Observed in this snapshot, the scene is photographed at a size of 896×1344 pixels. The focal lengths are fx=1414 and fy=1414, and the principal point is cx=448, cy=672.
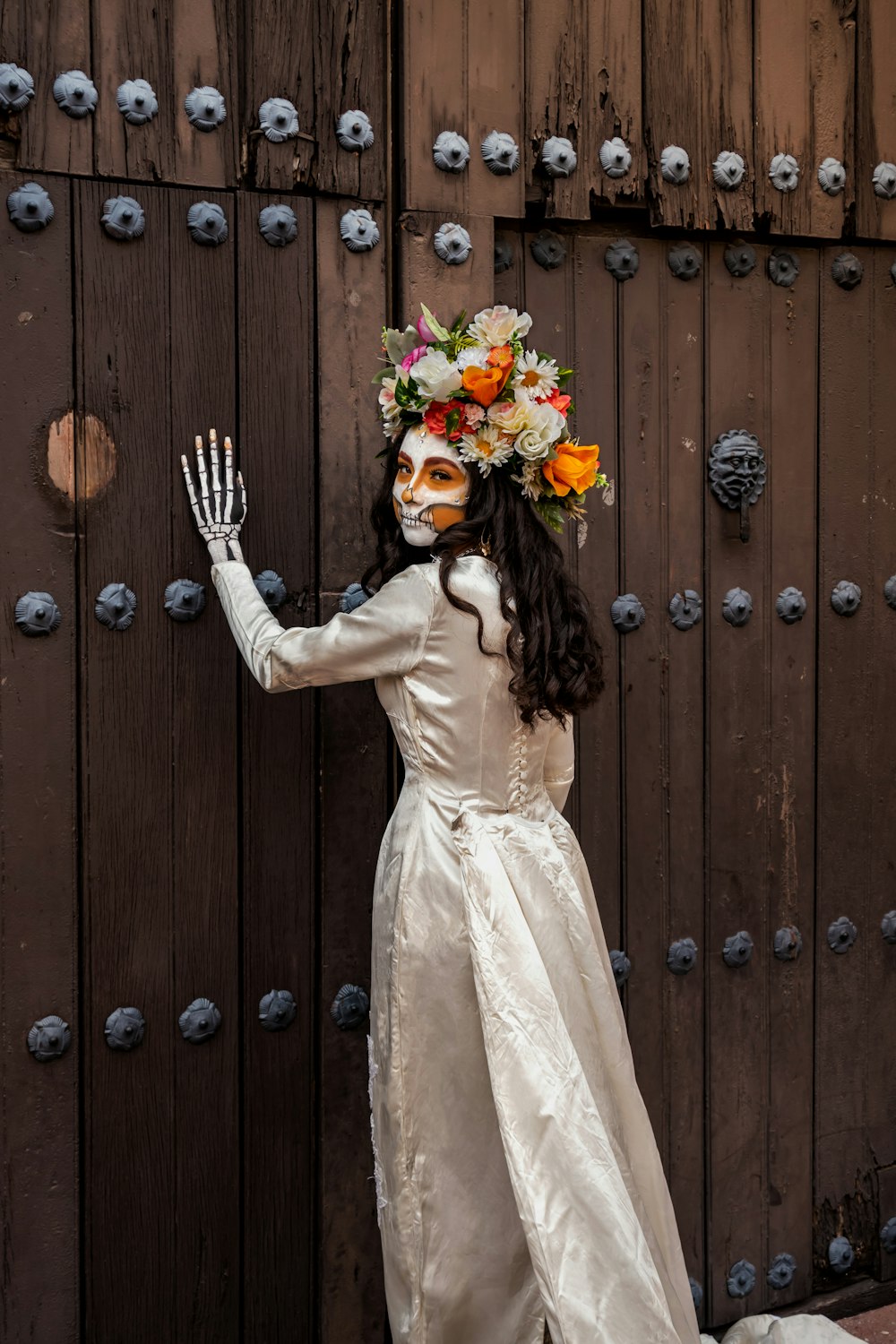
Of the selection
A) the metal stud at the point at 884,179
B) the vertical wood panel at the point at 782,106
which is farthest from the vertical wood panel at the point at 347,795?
the metal stud at the point at 884,179

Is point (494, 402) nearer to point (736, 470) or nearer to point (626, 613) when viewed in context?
point (626, 613)

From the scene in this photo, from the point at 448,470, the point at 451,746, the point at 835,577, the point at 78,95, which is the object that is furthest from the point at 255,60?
the point at 835,577

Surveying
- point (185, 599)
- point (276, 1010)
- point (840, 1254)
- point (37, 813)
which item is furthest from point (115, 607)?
point (840, 1254)

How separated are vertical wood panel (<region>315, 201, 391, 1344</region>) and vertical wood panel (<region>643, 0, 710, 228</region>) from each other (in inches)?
23.6

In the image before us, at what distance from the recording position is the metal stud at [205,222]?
90.1 inches

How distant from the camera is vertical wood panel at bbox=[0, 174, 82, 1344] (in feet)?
7.22

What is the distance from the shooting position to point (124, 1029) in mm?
2287

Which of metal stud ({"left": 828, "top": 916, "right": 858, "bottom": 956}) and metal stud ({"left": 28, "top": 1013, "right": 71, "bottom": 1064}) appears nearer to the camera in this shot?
metal stud ({"left": 28, "top": 1013, "right": 71, "bottom": 1064})

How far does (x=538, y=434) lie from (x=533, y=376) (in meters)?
0.10

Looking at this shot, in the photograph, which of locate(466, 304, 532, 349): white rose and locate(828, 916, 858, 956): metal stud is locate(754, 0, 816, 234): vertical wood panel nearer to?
locate(466, 304, 532, 349): white rose

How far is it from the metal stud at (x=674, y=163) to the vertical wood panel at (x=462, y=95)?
0.95 feet

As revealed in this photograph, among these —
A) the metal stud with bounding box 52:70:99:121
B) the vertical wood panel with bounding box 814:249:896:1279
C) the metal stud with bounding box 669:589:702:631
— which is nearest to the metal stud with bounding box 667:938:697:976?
the vertical wood panel with bounding box 814:249:896:1279

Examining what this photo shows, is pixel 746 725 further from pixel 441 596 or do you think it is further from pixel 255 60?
pixel 255 60

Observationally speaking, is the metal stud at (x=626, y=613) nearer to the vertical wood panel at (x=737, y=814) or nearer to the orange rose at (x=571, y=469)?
the vertical wood panel at (x=737, y=814)
